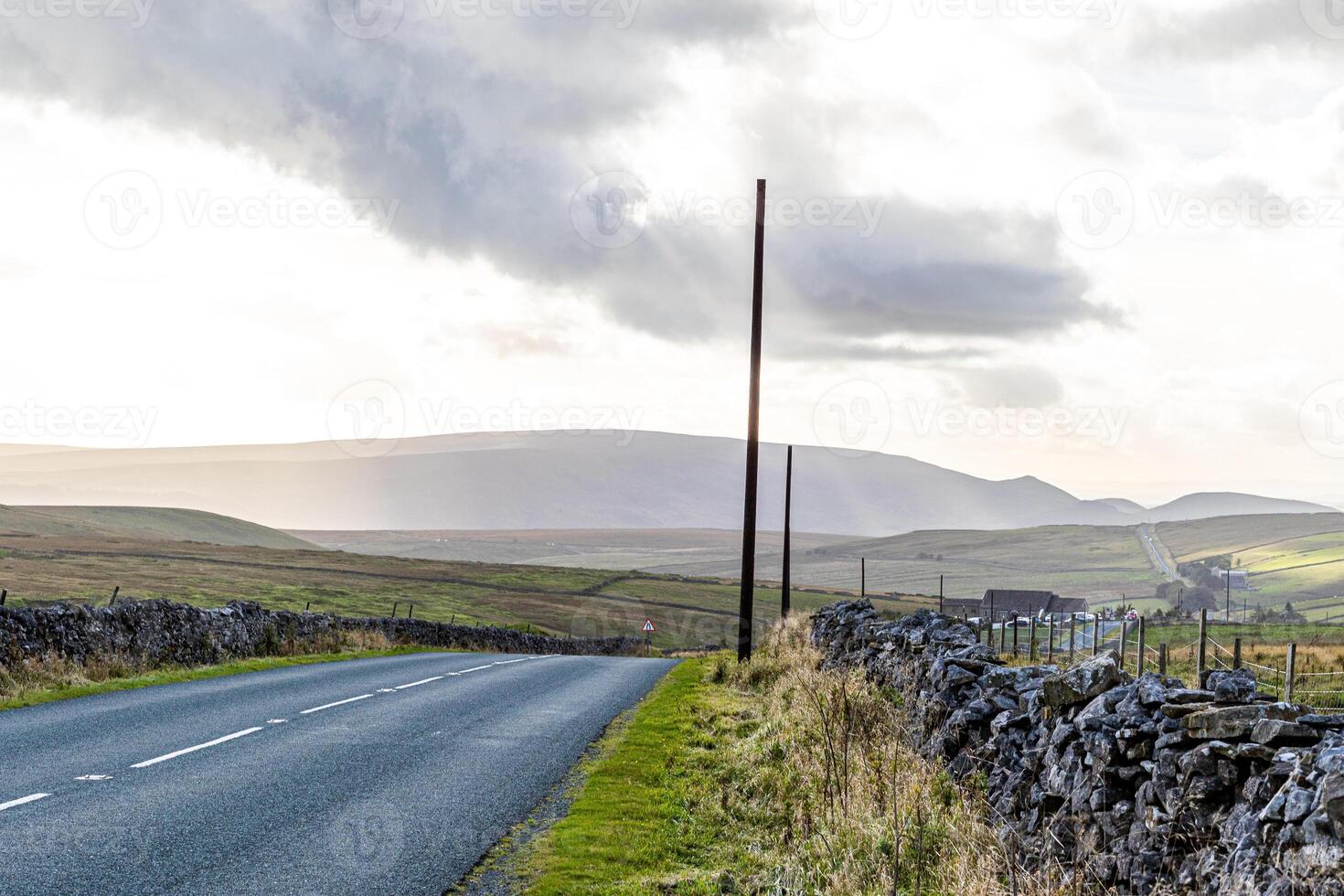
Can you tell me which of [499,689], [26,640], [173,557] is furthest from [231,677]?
[173,557]

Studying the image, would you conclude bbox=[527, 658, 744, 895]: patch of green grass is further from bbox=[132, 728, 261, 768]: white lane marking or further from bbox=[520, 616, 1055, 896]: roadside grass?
bbox=[132, 728, 261, 768]: white lane marking

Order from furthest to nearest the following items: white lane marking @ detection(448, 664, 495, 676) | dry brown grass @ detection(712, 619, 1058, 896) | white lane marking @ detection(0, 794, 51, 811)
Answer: white lane marking @ detection(448, 664, 495, 676), white lane marking @ detection(0, 794, 51, 811), dry brown grass @ detection(712, 619, 1058, 896)

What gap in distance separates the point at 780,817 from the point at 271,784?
5.34 meters

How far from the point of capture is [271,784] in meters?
11.3

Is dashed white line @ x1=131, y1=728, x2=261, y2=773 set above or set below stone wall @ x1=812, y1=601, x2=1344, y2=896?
below

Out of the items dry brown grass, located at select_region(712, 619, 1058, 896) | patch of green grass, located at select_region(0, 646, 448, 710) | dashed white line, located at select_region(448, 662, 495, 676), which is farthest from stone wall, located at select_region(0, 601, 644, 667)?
dry brown grass, located at select_region(712, 619, 1058, 896)

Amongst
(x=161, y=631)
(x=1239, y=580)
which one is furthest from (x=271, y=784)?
(x=1239, y=580)

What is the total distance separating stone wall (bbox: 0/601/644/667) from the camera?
65.7 feet

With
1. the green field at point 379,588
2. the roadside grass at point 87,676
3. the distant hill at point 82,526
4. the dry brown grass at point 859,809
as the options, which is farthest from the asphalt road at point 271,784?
the distant hill at point 82,526

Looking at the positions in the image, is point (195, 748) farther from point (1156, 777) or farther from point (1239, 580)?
point (1239, 580)

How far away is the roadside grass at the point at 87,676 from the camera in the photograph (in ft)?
57.6

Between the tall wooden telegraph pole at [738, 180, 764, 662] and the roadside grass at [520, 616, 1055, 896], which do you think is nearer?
the roadside grass at [520, 616, 1055, 896]

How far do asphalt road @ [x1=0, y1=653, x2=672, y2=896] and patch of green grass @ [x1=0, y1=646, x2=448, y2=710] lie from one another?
0.65m

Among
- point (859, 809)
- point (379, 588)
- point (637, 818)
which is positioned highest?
point (859, 809)
